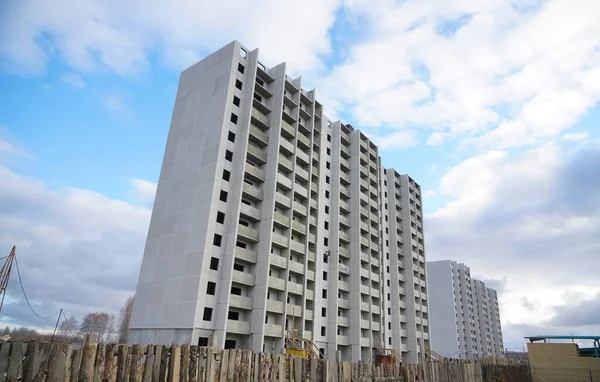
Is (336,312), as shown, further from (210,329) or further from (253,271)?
(210,329)

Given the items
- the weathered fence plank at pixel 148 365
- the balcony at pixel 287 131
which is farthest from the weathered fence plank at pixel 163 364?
the balcony at pixel 287 131

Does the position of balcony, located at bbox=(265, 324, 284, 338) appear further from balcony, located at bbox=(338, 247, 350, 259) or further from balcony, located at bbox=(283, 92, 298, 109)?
balcony, located at bbox=(283, 92, 298, 109)

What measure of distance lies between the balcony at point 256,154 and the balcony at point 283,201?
15.6 ft

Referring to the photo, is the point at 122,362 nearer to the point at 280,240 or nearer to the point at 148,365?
the point at 148,365

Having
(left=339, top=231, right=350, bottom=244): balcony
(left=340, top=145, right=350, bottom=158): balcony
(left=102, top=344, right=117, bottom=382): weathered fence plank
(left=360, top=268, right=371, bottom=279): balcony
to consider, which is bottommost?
(left=102, top=344, right=117, bottom=382): weathered fence plank

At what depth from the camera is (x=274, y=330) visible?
141 feet

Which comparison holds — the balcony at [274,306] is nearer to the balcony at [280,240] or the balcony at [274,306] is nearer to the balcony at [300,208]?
the balcony at [280,240]

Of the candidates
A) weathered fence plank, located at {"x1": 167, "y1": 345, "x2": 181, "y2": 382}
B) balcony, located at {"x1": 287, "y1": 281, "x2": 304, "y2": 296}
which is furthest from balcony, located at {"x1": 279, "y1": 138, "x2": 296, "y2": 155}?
weathered fence plank, located at {"x1": 167, "y1": 345, "x2": 181, "y2": 382}

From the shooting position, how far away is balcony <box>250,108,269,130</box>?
159ft

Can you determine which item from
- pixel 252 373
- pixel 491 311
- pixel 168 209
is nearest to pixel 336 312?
pixel 168 209

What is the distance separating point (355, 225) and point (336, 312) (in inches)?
591

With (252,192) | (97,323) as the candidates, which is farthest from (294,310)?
(97,323)

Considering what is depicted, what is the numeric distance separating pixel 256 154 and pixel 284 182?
5035mm

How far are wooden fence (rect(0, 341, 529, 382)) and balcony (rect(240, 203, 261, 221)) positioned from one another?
2960 centimetres
